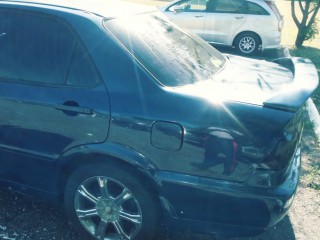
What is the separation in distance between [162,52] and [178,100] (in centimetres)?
51

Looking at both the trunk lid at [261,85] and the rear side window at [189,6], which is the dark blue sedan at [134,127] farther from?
the rear side window at [189,6]

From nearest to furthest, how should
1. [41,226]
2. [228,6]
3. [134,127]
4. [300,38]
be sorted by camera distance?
[134,127] < [41,226] < [228,6] < [300,38]

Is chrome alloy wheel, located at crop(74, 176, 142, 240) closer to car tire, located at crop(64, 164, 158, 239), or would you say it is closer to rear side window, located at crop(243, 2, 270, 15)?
car tire, located at crop(64, 164, 158, 239)

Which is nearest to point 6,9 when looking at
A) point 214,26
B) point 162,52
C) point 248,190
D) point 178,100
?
point 162,52

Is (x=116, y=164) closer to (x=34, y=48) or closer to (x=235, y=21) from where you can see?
(x=34, y=48)

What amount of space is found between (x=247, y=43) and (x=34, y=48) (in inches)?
320

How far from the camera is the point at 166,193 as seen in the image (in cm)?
232

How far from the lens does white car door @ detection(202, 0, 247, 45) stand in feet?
31.7

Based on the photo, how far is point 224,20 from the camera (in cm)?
970

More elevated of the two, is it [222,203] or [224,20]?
[224,20]

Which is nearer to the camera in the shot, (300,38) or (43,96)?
(43,96)

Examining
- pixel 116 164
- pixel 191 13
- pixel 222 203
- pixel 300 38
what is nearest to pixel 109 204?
pixel 116 164

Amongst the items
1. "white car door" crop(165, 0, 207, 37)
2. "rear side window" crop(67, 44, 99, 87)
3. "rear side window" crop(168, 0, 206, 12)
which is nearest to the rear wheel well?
"rear side window" crop(67, 44, 99, 87)

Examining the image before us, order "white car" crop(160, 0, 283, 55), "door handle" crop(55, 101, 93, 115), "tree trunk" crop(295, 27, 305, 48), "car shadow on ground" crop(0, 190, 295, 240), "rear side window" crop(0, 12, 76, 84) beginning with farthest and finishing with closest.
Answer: "tree trunk" crop(295, 27, 305, 48), "white car" crop(160, 0, 283, 55), "car shadow on ground" crop(0, 190, 295, 240), "rear side window" crop(0, 12, 76, 84), "door handle" crop(55, 101, 93, 115)
